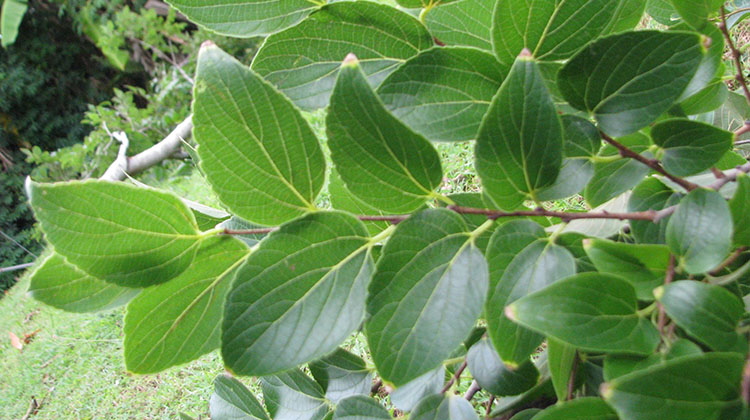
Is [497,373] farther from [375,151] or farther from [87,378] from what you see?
[87,378]

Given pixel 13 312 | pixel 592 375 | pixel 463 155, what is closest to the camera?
pixel 592 375

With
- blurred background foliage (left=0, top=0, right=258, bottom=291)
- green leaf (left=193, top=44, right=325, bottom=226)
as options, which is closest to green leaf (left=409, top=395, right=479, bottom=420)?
green leaf (left=193, top=44, right=325, bottom=226)

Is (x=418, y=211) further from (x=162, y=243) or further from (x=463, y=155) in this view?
(x=463, y=155)

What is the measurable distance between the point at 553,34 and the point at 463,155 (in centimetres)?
181

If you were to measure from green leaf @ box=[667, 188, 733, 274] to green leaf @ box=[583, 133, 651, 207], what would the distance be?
0.09 m

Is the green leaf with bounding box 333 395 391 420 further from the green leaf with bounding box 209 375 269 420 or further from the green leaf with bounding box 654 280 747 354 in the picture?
the green leaf with bounding box 654 280 747 354

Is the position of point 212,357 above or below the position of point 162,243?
below

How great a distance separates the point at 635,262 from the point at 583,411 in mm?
100

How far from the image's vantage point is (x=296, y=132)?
323mm

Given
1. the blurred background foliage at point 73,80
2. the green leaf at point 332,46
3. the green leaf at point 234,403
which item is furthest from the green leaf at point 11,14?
the green leaf at point 332,46

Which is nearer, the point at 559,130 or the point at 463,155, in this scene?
the point at 559,130

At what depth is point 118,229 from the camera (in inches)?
13.1

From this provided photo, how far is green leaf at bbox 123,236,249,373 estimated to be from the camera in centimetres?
36

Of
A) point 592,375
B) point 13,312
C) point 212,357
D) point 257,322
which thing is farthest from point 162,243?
point 13,312
